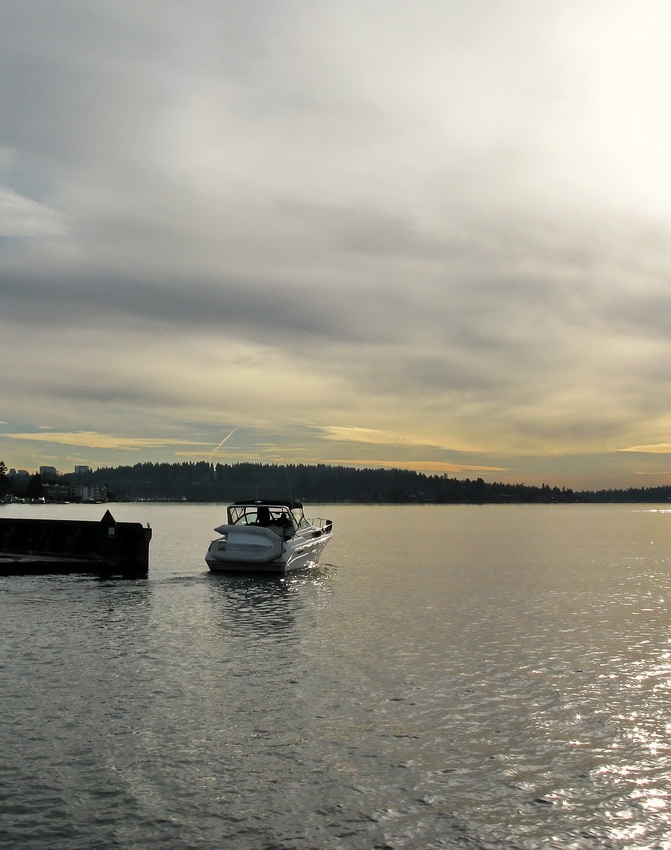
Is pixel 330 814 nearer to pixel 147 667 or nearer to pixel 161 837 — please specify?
pixel 161 837

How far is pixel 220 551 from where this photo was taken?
40.6 m

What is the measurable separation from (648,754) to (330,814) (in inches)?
245

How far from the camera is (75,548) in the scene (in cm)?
4331

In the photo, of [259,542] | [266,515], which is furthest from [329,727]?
[266,515]

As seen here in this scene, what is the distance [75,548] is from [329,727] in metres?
32.2

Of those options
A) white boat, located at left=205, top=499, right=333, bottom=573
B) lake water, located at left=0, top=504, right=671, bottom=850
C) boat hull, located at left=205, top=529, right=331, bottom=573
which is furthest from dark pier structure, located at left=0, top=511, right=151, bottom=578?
lake water, located at left=0, top=504, right=671, bottom=850

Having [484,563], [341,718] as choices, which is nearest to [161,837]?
[341,718]

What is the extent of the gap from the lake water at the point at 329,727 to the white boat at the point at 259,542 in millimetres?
8749

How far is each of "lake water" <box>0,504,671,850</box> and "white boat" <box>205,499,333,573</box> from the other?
8.75m

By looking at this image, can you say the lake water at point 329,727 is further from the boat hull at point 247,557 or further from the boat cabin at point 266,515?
the boat cabin at point 266,515

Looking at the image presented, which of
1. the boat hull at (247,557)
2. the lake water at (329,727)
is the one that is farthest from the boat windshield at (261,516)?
the lake water at (329,727)

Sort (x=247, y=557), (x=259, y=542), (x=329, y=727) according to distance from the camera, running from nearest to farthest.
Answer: (x=329, y=727), (x=247, y=557), (x=259, y=542)

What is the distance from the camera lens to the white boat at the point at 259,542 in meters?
40.2

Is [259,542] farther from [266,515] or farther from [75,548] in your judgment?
[75,548]
